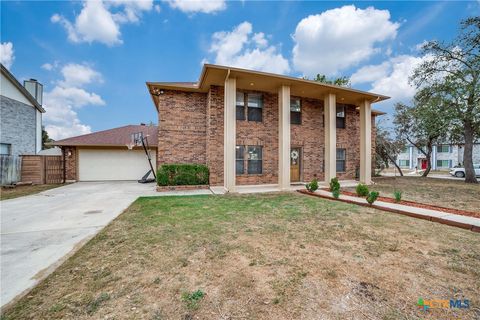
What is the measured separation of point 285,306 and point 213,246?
64.2 inches

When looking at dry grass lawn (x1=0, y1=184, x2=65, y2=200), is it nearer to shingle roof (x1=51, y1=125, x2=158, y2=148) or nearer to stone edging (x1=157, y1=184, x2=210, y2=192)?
shingle roof (x1=51, y1=125, x2=158, y2=148)

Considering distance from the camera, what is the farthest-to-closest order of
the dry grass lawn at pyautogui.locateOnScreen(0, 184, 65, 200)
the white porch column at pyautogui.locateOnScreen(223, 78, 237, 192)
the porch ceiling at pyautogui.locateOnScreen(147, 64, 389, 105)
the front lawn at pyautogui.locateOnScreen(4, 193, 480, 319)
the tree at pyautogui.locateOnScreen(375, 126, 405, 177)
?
the tree at pyautogui.locateOnScreen(375, 126, 405, 177), the white porch column at pyautogui.locateOnScreen(223, 78, 237, 192), the porch ceiling at pyautogui.locateOnScreen(147, 64, 389, 105), the dry grass lawn at pyautogui.locateOnScreen(0, 184, 65, 200), the front lawn at pyautogui.locateOnScreen(4, 193, 480, 319)

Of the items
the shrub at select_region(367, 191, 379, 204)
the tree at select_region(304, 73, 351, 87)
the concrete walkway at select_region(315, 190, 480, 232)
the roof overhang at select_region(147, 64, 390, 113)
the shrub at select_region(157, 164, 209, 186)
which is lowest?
the concrete walkway at select_region(315, 190, 480, 232)

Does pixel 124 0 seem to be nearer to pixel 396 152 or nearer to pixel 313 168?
pixel 313 168

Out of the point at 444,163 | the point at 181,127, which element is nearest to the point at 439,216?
the point at 181,127

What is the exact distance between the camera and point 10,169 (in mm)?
10938

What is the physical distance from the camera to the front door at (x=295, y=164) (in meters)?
11.3

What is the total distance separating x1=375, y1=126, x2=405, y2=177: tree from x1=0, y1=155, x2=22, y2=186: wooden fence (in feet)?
79.6

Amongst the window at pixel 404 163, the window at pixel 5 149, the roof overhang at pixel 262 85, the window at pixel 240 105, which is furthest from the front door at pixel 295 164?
the window at pixel 404 163

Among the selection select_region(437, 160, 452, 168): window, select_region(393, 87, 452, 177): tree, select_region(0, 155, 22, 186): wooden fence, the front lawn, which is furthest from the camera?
select_region(437, 160, 452, 168): window

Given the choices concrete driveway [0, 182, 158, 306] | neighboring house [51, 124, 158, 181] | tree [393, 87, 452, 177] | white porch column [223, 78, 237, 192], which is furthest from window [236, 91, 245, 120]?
tree [393, 87, 452, 177]

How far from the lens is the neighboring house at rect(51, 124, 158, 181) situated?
41.1ft

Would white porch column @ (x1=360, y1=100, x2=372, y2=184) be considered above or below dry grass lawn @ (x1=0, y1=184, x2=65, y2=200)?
above

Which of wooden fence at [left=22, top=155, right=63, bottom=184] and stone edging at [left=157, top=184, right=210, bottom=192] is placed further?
wooden fence at [left=22, top=155, right=63, bottom=184]
